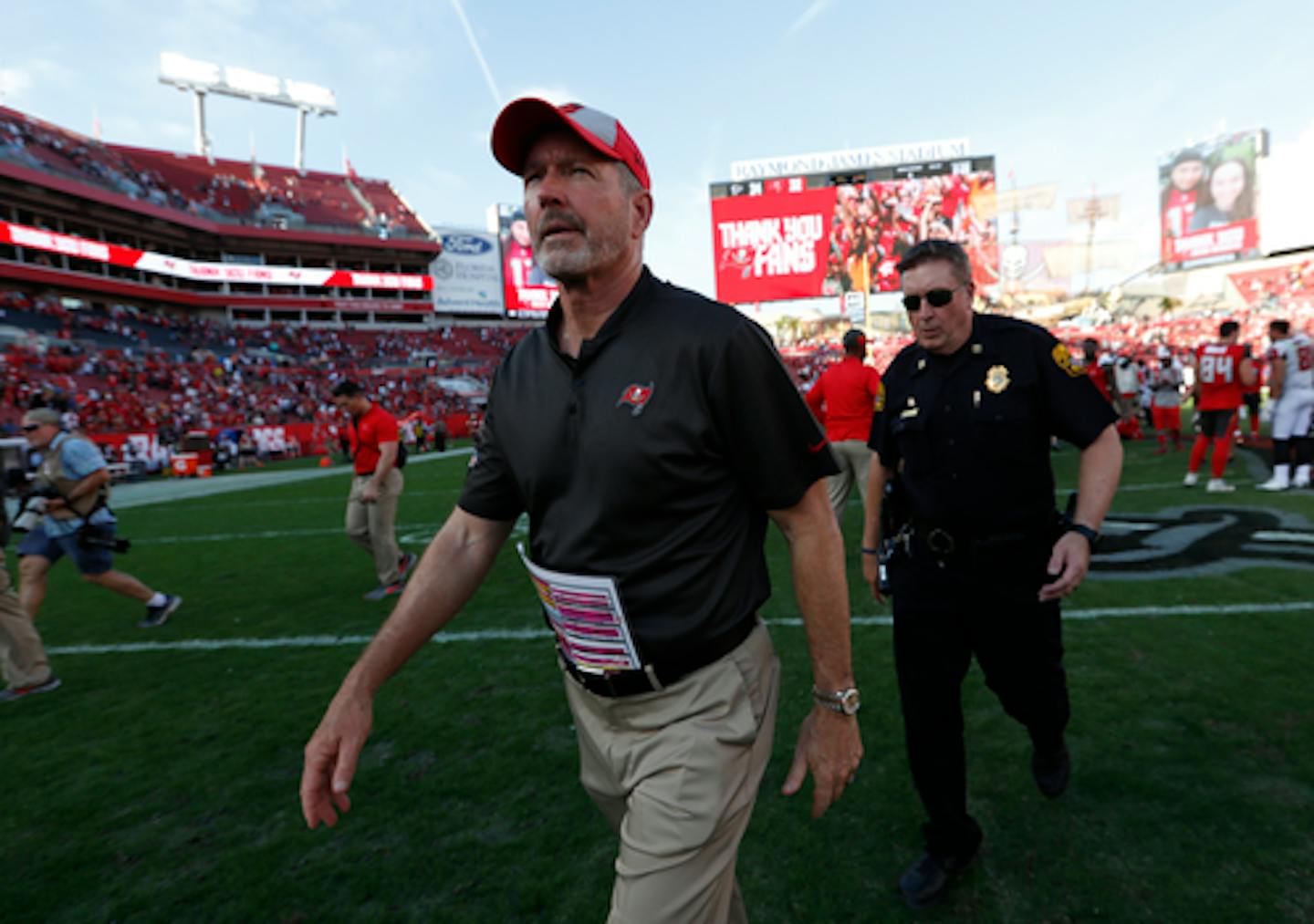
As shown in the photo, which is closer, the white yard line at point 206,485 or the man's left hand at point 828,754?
the man's left hand at point 828,754

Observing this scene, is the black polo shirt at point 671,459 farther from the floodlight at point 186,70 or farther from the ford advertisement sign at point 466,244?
the floodlight at point 186,70

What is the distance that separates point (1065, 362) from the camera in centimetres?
256

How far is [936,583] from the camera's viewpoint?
8.30ft

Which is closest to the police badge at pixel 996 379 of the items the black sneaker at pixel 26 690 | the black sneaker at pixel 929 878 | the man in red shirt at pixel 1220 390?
the black sneaker at pixel 929 878

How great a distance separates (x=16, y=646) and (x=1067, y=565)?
620 centimetres

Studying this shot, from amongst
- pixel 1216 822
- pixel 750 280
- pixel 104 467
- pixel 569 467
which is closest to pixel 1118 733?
pixel 1216 822

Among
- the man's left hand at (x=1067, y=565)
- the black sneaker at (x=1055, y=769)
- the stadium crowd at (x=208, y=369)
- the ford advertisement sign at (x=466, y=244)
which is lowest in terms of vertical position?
the black sneaker at (x=1055, y=769)

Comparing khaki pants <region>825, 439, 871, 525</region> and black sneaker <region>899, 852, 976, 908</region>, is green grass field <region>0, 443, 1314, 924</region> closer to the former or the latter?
black sneaker <region>899, 852, 976, 908</region>

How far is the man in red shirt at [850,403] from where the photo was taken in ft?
20.4

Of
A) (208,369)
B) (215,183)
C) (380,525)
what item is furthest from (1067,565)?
(215,183)

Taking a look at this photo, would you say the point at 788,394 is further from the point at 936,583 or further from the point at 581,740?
the point at 936,583

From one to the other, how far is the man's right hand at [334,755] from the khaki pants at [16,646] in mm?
4676

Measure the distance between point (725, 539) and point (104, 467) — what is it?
6.45m

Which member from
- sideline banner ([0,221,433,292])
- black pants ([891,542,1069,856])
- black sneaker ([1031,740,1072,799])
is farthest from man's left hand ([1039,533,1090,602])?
sideline banner ([0,221,433,292])
